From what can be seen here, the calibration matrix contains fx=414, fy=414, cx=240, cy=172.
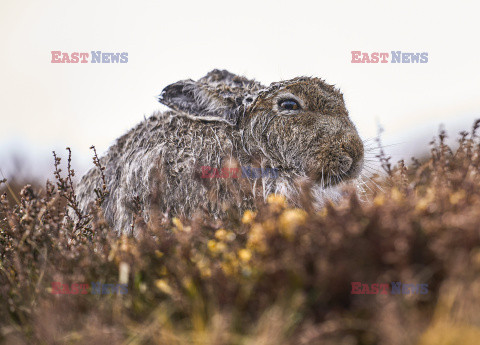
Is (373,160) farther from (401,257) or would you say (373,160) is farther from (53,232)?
(53,232)

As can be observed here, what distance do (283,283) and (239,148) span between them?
2.63 m

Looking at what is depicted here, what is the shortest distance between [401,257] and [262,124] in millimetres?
2877

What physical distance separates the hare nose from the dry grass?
4.01 feet

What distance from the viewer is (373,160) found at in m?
5.47

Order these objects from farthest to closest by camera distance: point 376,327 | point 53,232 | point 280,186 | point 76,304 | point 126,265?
point 280,186, point 53,232, point 126,265, point 76,304, point 376,327

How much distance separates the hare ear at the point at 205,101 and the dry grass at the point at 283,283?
74.2 inches

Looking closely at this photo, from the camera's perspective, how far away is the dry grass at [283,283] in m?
2.40

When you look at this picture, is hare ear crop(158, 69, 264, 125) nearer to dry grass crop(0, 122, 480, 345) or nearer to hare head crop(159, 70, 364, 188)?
hare head crop(159, 70, 364, 188)

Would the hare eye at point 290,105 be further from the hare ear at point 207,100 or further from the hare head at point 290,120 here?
the hare ear at point 207,100

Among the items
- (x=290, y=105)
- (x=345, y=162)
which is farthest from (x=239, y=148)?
(x=345, y=162)

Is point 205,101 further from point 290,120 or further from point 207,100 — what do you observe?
point 290,120

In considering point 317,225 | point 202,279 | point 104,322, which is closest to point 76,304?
point 104,322

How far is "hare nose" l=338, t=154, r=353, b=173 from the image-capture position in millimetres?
4807

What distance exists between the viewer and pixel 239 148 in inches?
202
